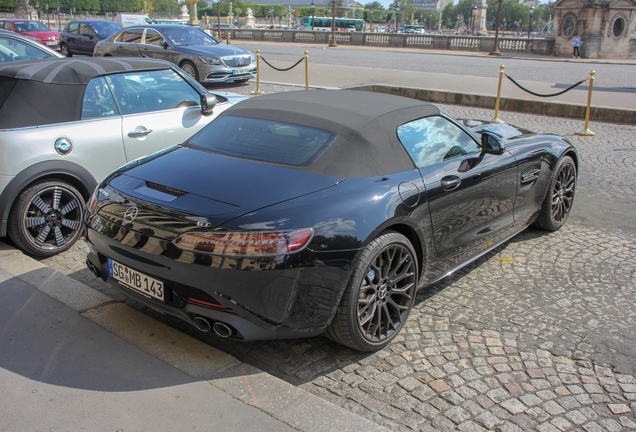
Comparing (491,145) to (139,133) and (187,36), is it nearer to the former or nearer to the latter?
(139,133)

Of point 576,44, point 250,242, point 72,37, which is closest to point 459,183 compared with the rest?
point 250,242

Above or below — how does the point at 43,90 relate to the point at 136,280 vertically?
above

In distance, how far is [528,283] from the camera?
4.18 metres

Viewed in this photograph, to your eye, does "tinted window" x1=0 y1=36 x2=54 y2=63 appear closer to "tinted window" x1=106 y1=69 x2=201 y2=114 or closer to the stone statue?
"tinted window" x1=106 y1=69 x2=201 y2=114

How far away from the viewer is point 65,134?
4.59 m

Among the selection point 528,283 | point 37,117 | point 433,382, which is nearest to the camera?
point 433,382

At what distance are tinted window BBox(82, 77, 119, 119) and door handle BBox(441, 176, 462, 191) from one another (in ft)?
10.6

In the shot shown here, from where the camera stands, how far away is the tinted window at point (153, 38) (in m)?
15.0

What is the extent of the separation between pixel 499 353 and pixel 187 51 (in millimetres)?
13166

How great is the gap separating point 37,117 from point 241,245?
287 cm

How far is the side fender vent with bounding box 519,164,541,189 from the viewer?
176 inches

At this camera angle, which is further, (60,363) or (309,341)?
(309,341)

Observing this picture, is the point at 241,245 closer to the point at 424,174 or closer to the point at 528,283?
the point at 424,174

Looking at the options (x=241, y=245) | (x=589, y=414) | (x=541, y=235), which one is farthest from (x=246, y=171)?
(x=541, y=235)
